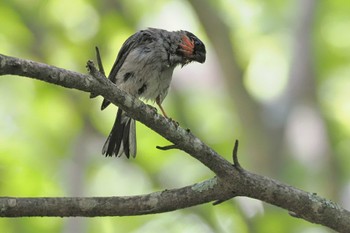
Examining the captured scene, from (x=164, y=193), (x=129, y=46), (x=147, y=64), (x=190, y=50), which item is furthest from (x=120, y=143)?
(x=164, y=193)

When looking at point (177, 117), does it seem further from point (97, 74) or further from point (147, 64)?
point (97, 74)

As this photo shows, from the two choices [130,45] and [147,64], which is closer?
[147,64]

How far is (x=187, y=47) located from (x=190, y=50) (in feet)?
0.13

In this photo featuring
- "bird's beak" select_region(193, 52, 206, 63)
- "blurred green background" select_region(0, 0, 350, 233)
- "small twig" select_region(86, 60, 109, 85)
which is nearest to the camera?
"small twig" select_region(86, 60, 109, 85)

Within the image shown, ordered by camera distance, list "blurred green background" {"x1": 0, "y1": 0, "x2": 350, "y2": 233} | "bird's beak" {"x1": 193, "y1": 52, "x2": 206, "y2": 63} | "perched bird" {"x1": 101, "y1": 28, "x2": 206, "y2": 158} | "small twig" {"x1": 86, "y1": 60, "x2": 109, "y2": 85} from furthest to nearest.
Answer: "blurred green background" {"x1": 0, "y1": 0, "x2": 350, "y2": 233} → "bird's beak" {"x1": 193, "y1": 52, "x2": 206, "y2": 63} → "perched bird" {"x1": 101, "y1": 28, "x2": 206, "y2": 158} → "small twig" {"x1": 86, "y1": 60, "x2": 109, "y2": 85}

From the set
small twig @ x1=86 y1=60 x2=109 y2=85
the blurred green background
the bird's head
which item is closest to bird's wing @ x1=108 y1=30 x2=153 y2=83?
the bird's head

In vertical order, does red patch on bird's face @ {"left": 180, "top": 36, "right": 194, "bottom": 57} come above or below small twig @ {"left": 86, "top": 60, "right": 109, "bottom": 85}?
above

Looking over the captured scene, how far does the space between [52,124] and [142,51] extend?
3770mm

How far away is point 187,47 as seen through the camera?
617 centimetres

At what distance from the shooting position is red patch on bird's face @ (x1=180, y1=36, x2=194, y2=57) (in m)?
6.17

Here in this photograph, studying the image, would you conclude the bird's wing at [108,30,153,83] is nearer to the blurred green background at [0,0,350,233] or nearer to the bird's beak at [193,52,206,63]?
the bird's beak at [193,52,206,63]

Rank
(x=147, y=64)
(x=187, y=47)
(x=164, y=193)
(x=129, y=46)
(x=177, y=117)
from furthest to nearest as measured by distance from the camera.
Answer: (x=177, y=117)
(x=129, y=46)
(x=187, y=47)
(x=147, y=64)
(x=164, y=193)

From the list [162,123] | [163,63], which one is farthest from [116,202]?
[163,63]

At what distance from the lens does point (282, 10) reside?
11430mm
